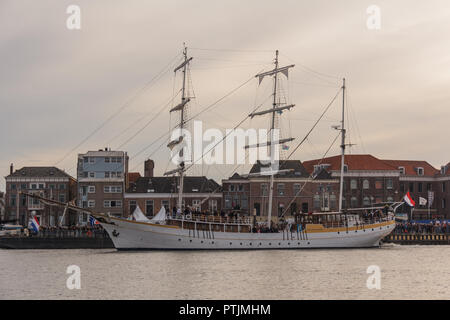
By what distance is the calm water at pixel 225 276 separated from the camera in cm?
3369

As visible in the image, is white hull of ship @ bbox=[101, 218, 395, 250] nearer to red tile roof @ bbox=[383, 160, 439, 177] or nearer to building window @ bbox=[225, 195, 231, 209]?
building window @ bbox=[225, 195, 231, 209]

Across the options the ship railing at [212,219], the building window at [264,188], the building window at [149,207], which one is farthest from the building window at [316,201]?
the ship railing at [212,219]

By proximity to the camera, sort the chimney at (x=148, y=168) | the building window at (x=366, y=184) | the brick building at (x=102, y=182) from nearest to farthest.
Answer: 1. the brick building at (x=102, y=182)
2. the chimney at (x=148, y=168)
3. the building window at (x=366, y=184)

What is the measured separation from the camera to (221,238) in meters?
64.2

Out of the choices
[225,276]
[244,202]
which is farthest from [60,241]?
[225,276]

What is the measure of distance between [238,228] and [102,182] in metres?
31.1

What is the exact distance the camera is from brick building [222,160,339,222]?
9100 cm

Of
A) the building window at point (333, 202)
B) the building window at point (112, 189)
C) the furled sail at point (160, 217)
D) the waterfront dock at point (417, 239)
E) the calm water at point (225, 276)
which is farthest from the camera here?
the building window at point (333, 202)

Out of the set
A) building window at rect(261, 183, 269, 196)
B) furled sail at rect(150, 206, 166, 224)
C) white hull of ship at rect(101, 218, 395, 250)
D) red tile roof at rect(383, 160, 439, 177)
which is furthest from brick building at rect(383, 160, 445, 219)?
furled sail at rect(150, 206, 166, 224)

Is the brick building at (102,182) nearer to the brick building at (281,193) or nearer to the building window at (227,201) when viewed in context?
the building window at (227,201)

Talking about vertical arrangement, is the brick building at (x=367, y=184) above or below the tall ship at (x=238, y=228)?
above

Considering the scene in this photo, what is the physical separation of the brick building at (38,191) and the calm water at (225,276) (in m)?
36.3
